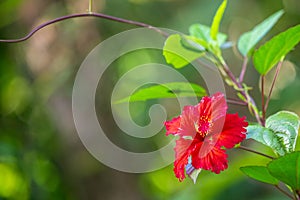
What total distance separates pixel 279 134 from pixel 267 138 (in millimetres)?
19

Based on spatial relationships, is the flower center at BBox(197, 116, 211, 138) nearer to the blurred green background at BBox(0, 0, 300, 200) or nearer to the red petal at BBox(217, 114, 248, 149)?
the red petal at BBox(217, 114, 248, 149)

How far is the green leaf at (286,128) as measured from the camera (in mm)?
567

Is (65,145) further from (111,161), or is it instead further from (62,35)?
(62,35)

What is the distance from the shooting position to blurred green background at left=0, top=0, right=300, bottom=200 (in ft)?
5.83

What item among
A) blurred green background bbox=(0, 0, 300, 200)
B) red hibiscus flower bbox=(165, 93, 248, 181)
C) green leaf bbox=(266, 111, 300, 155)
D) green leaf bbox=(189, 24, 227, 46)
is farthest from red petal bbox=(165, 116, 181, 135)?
blurred green background bbox=(0, 0, 300, 200)

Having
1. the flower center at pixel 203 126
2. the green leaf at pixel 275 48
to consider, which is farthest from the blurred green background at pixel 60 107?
the flower center at pixel 203 126

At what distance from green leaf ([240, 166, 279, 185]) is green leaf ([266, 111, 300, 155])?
42 millimetres

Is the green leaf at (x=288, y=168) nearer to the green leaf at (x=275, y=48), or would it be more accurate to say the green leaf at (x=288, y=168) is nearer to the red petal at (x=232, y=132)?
the red petal at (x=232, y=132)

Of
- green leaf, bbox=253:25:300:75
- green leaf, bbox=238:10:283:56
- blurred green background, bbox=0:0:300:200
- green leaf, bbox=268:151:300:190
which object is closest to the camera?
green leaf, bbox=268:151:300:190

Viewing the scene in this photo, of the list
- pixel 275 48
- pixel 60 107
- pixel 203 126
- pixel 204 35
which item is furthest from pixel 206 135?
pixel 60 107

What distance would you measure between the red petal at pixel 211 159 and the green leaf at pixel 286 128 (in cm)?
7

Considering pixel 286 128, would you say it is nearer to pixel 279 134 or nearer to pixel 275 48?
pixel 279 134

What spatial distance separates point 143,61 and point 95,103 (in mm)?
394

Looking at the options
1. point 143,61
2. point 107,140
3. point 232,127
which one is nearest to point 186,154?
point 232,127
